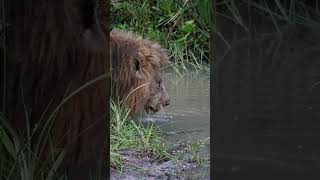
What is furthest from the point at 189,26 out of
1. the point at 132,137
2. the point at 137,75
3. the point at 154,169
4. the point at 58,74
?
the point at 58,74

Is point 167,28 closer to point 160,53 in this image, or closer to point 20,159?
point 160,53

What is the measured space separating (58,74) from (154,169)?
76cm

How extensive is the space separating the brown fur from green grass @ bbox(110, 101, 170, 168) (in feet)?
2.43

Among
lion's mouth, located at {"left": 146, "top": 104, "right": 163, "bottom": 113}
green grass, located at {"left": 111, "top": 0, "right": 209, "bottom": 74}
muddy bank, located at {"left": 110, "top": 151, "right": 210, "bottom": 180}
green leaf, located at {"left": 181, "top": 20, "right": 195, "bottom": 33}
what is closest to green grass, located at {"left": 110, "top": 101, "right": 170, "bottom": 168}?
A: muddy bank, located at {"left": 110, "top": 151, "right": 210, "bottom": 180}

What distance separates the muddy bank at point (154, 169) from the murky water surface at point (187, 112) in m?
0.04

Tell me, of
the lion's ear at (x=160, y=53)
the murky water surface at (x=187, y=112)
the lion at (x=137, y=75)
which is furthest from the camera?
the lion's ear at (x=160, y=53)

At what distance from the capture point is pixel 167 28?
12.2ft

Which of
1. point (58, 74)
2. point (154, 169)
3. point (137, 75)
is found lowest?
point (154, 169)

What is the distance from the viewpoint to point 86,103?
1.03 m

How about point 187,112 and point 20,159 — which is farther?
point 187,112

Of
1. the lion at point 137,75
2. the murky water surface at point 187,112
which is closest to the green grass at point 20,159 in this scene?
the murky water surface at point 187,112

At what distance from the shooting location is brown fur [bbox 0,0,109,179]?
1.00 meters

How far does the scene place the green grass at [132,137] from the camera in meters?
1.93

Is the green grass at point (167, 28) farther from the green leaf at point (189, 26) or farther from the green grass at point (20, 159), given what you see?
the green grass at point (20, 159)
